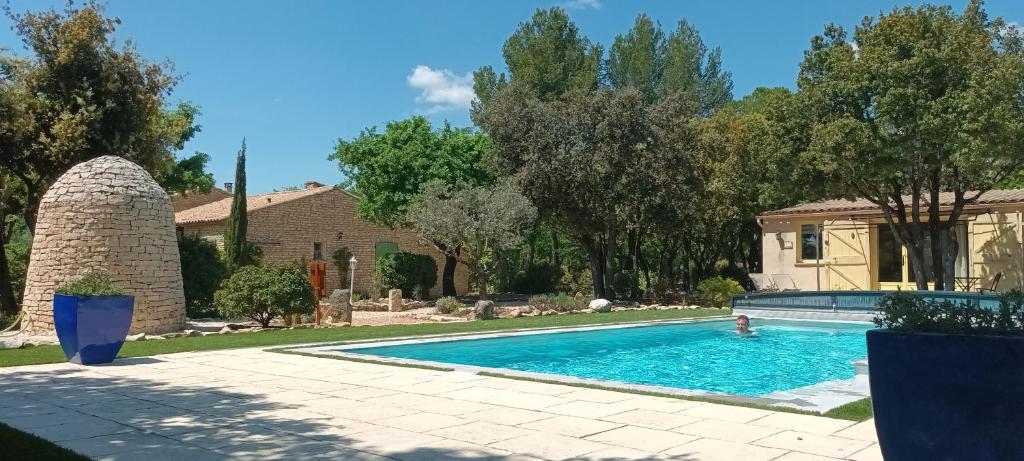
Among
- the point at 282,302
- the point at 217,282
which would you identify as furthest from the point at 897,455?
the point at 217,282

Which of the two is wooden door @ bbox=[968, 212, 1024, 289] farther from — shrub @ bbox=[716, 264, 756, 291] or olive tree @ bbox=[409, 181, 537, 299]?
olive tree @ bbox=[409, 181, 537, 299]

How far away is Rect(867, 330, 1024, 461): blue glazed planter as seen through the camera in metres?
3.40

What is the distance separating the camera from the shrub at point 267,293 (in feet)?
55.4

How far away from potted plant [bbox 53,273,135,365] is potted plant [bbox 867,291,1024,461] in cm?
939

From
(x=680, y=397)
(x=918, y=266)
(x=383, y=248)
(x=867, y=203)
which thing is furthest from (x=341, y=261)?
(x=680, y=397)

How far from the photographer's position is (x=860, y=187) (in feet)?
72.8

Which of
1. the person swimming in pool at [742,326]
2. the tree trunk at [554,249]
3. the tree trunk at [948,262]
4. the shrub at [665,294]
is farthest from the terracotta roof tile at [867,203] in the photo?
the tree trunk at [554,249]

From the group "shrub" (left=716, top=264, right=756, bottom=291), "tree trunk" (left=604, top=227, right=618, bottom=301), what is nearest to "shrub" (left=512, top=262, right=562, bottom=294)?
"tree trunk" (left=604, top=227, right=618, bottom=301)

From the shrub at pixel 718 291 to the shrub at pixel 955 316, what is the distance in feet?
70.1

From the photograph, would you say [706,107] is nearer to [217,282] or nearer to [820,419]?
[217,282]

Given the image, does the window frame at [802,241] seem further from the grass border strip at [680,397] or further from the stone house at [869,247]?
the grass border strip at [680,397]

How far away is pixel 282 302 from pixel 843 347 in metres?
12.1

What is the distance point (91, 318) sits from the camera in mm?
9906

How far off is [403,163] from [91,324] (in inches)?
763
